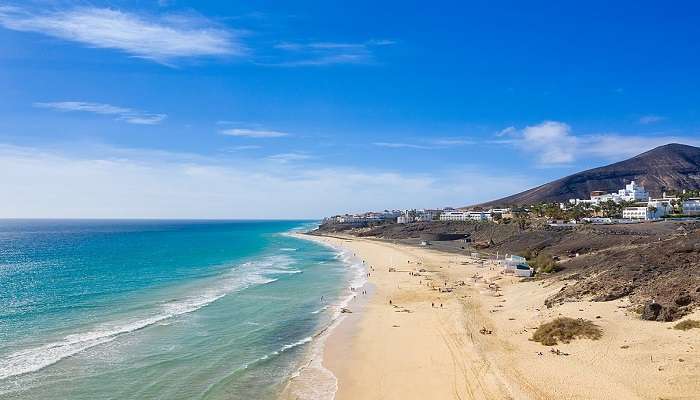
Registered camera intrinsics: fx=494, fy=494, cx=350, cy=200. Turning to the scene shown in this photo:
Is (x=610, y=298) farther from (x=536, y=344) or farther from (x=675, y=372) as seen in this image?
(x=675, y=372)

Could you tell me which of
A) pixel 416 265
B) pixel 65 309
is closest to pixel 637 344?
pixel 65 309

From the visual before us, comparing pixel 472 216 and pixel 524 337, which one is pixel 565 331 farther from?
pixel 472 216

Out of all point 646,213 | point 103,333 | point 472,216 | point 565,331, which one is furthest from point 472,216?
point 103,333

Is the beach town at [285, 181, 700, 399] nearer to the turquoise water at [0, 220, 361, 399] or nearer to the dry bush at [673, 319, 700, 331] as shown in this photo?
the dry bush at [673, 319, 700, 331]

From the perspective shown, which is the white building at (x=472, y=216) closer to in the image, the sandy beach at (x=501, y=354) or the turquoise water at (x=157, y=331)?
the turquoise water at (x=157, y=331)

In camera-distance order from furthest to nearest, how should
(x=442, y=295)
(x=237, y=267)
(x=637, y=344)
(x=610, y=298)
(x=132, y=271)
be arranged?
(x=237, y=267), (x=132, y=271), (x=442, y=295), (x=610, y=298), (x=637, y=344)

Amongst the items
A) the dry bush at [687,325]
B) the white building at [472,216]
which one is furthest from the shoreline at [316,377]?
the white building at [472,216]

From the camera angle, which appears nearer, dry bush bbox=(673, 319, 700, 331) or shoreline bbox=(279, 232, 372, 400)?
shoreline bbox=(279, 232, 372, 400)

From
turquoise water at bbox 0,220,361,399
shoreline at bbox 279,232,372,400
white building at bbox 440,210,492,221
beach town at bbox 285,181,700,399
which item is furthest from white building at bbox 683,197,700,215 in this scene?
shoreline at bbox 279,232,372,400
